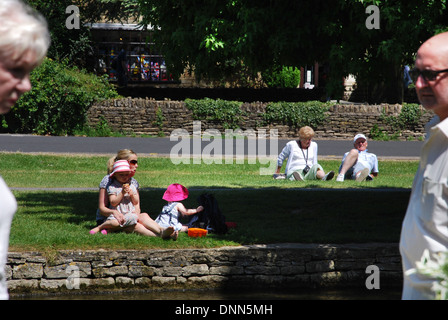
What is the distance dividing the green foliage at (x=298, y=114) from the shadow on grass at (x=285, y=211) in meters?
9.86

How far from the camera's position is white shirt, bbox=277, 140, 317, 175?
13211 mm

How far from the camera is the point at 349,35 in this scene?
8.35m

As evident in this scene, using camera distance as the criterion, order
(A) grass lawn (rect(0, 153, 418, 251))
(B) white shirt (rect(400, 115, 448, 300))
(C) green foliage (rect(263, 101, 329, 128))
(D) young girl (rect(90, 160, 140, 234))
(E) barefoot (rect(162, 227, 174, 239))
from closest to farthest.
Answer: (B) white shirt (rect(400, 115, 448, 300)) → (E) barefoot (rect(162, 227, 174, 239)) → (A) grass lawn (rect(0, 153, 418, 251)) → (D) young girl (rect(90, 160, 140, 234)) → (C) green foliage (rect(263, 101, 329, 128))

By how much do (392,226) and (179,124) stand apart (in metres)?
13.4

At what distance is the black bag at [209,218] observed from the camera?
889 centimetres

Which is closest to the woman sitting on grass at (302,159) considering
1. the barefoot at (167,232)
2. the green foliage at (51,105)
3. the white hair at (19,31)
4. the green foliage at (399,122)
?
the barefoot at (167,232)

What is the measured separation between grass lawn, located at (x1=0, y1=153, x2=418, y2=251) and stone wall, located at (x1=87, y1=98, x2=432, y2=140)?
5650mm

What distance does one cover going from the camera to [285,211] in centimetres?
1047

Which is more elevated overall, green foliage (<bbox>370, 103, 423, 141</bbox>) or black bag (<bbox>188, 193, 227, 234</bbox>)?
green foliage (<bbox>370, 103, 423, 141</bbox>)

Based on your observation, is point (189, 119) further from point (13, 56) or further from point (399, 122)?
point (13, 56)

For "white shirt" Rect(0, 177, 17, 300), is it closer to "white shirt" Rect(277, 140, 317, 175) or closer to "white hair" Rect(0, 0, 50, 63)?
"white hair" Rect(0, 0, 50, 63)

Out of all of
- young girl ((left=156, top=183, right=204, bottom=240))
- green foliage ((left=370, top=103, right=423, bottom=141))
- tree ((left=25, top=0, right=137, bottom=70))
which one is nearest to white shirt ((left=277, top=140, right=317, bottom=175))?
young girl ((left=156, top=183, right=204, bottom=240))

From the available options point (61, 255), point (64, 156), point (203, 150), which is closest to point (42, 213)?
point (61, 255)

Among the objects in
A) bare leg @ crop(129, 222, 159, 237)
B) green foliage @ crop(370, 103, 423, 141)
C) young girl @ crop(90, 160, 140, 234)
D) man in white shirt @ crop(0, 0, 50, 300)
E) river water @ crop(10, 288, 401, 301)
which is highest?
man in white shirt @ crop(0, 0, 50, 300)
